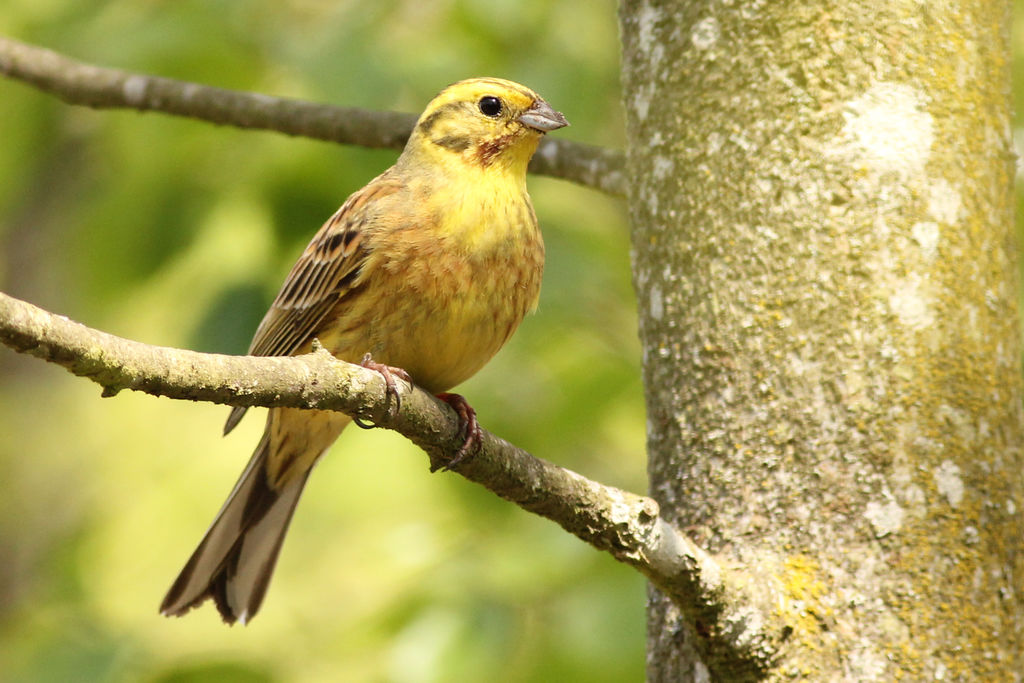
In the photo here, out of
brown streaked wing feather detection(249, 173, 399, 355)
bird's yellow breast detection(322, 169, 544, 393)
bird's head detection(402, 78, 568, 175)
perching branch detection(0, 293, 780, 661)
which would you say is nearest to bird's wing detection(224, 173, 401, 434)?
brown streaked wing feather detection(249, 173, 399, 355)

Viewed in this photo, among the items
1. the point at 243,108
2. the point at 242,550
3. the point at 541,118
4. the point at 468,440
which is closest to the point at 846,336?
the point at 468,440

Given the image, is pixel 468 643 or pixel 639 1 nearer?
pixel 639 1

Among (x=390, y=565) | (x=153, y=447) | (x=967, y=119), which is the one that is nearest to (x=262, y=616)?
(x=153, y=447)

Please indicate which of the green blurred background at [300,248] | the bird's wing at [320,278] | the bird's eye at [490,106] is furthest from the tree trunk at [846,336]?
the green blurred background at [300,248]

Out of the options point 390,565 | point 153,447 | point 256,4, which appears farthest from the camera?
point 153,447

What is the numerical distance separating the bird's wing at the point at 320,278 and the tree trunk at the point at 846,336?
1041 mm

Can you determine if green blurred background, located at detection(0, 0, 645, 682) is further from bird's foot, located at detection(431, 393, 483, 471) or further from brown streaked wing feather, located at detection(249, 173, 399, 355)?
bird's foot, located at detection(431, 393, 483, 471)

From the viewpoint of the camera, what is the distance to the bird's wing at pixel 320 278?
3.69m

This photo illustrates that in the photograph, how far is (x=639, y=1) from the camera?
127 inches

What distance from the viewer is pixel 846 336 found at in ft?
9.36

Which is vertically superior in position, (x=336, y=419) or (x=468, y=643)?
(x=336, y=419)

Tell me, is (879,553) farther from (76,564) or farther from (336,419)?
(76,564)

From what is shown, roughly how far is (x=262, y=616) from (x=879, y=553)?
533 cm

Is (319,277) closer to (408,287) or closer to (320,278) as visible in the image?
(320,278)
